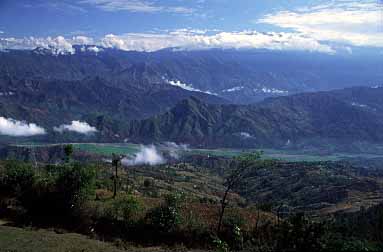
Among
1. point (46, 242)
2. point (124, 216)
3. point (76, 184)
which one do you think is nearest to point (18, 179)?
point (76, 184)

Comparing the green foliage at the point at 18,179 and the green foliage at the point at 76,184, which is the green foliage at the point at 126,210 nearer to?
the green foliage at the point at 76,184

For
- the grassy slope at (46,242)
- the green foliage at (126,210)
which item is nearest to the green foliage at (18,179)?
the grassy slope at (46,242)

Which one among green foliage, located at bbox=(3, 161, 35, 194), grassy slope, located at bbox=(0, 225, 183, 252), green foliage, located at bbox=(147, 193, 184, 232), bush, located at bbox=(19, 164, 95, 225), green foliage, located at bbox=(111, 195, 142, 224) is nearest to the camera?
grassy slope, located at bbox=(0, 225, 183, 252)

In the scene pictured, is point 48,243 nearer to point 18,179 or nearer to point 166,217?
point 166,217

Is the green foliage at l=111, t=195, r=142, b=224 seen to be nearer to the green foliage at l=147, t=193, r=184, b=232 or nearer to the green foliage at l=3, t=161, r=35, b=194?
the green foliage at l=147, t=193, r=184, b=232

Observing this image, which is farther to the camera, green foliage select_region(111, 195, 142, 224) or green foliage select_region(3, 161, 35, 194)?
green foliage select_region(3, 161, 35, 194)

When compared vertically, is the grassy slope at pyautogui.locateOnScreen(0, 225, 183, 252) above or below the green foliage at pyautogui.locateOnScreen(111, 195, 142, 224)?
below

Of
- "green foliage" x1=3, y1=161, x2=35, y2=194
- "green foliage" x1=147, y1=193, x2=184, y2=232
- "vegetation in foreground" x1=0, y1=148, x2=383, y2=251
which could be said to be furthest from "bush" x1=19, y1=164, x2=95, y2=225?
"green foliage" x1=147, y1=193, x2=184, y2=232

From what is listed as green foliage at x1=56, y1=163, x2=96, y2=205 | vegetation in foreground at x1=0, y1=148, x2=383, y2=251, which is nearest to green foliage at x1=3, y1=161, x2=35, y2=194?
vegetation in foreground at x1=0, y1=148, x2=383, y2=251

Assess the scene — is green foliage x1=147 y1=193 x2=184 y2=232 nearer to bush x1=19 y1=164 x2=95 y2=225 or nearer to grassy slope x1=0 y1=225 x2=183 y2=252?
grassy slope x1=0 y1=225 x2=183 y2=252

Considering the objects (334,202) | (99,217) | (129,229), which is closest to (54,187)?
(99,217)

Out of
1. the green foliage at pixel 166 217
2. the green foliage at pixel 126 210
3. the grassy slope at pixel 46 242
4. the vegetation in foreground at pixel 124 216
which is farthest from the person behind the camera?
the green foliage at pixel 126 210

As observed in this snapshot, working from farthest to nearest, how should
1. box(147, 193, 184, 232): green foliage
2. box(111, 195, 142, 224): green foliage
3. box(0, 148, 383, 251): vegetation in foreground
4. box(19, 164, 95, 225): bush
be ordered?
1. box(19, 164, 95, 225): bush
2. box(111, 195, 142, 224): green foliage
3. box(147, 193, 184, 232): green foliage
4. box(0, 148, 383, 251): vegetation in foreground

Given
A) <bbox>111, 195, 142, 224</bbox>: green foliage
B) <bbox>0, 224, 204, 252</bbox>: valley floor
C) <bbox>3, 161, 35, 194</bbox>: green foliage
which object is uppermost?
<bbox>3, 161, 35, 194</bbox>: green foliage
